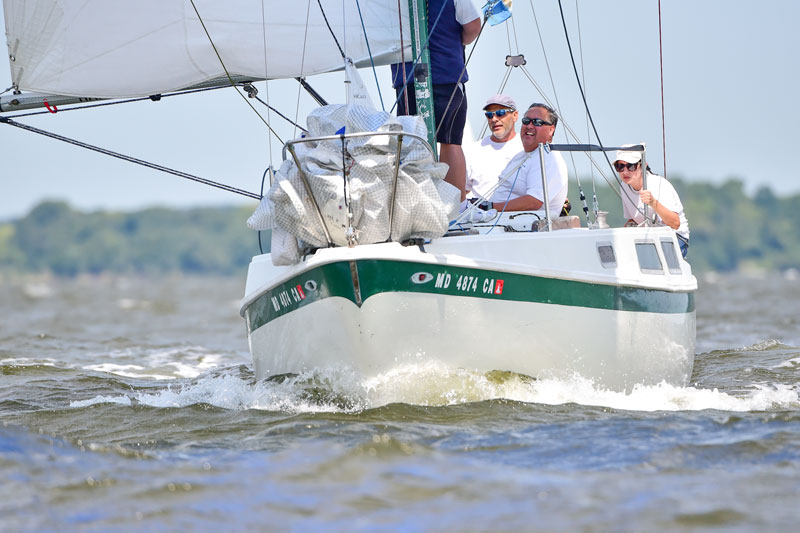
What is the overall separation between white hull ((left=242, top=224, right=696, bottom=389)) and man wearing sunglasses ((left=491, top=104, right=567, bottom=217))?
2.33 feet

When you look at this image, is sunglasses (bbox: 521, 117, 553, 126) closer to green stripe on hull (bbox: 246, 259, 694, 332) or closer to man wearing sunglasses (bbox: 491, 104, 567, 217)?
man wearing sunglasses (bbox: 491, 104, 567, 217)

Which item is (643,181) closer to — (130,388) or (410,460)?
(410,460)

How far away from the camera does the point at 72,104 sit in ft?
28.7

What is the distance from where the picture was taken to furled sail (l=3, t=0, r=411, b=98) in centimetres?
826

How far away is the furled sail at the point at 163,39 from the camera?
27.1 feet

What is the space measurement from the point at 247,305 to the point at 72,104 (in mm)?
2728

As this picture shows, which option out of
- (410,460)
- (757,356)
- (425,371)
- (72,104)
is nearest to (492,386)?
(425,371)

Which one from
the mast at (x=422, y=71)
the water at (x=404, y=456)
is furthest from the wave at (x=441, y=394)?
the mast at (x=422, y=71)

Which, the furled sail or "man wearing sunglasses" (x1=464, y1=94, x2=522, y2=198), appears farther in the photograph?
"man wearing sunglasses" (x1=464, y1=94, x2=522, y2=198)

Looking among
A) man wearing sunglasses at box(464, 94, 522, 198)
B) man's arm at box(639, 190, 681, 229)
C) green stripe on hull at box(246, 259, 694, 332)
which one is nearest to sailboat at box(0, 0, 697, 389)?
green stripe on hull at box(246, 259, 694, 332)

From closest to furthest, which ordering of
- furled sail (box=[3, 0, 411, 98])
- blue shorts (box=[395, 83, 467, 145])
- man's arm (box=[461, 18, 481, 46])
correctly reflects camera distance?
blue shorts (box=[395, 83, 467, 145]) < man's arm (box=[461, 18, 481, 46]) < furled sail (box=[3, 0, 411, 98])

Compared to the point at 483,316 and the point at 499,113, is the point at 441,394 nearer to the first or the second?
the point at 483,316

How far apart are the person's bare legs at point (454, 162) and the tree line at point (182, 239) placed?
143 meters

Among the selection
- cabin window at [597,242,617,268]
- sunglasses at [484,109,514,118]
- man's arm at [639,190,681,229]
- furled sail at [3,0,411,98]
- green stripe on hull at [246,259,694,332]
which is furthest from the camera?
sunglasses at [484,109,514,118]
